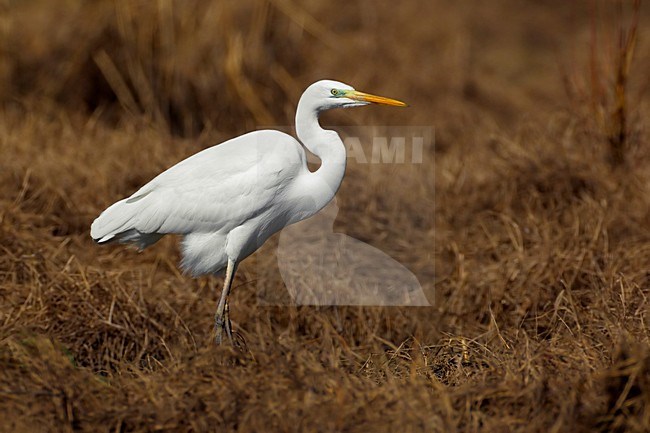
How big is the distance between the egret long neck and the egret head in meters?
0.03

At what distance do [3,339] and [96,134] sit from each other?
9.23 ft

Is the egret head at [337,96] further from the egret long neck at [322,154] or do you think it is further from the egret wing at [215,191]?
the egret wing at [215,191]

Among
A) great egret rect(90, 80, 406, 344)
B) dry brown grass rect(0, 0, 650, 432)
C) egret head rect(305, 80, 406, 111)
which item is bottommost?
dry brown grass rect(0, 0, 650, 432)

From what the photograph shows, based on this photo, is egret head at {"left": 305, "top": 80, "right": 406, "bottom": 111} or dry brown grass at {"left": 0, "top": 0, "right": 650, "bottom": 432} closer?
dry brown grass at {"left": 0, "top": 0, "right": 650, "bottom": 432}

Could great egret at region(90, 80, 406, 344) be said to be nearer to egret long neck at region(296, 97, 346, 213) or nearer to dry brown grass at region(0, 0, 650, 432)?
egret long neck at region(296, 97, 346, 213)

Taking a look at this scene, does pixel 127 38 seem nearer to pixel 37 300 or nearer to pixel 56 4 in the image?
pixel 56 4

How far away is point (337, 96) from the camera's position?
302cm

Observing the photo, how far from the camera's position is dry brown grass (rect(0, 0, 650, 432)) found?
2436 millimetres

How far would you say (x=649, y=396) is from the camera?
2330mm

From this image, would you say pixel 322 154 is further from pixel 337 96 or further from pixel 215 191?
pixel 215 191

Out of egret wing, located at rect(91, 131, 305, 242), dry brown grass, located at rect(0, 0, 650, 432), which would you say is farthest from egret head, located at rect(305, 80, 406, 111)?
dry brown grass, located at rect(0, 0, 650, 432)

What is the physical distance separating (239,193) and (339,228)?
139 cm

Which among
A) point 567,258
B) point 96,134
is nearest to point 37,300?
point 567,258

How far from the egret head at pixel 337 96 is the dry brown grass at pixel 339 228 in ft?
2.28
